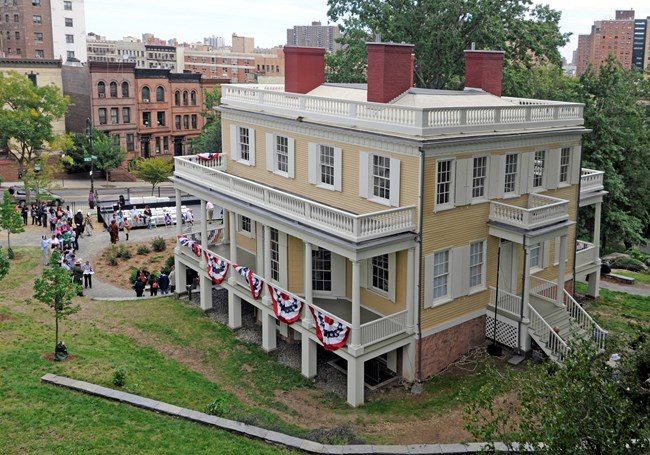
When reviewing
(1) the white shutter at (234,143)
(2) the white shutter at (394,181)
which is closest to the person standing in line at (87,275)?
(1) the white shutter at (234,143)

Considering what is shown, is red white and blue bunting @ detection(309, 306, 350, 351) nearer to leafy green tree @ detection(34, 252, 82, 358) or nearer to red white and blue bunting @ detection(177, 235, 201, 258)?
leafy green tree @ detection(34, 252, 82, 358)

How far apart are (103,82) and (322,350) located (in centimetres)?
5697

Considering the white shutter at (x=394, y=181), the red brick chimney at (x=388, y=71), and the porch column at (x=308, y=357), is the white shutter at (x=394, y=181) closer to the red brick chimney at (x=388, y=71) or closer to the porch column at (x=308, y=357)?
the red brick chimney at (x=388, y=71)

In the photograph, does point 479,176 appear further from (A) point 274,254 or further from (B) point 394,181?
(A) point 274,254

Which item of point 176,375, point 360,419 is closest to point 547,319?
point 360,419

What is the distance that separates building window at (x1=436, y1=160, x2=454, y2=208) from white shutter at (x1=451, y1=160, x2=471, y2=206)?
0.15 meters

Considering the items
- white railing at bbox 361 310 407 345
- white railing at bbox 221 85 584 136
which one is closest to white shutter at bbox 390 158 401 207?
white railing at bbox 221 85 584 136

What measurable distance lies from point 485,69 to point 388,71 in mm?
5761

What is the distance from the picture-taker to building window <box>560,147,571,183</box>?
27.0 meters

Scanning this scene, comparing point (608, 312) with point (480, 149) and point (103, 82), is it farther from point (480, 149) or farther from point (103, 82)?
point (103, 82)

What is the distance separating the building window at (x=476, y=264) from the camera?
24.3 meters

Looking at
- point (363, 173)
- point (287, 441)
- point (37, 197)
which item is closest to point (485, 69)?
point (363, 173)

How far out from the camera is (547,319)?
2456cm

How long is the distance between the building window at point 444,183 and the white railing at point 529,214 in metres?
2.23
